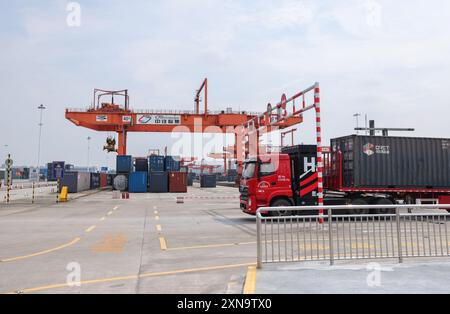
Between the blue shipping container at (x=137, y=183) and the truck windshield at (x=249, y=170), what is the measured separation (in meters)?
30.5

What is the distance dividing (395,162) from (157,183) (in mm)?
33302

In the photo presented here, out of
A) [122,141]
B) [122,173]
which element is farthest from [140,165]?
[122,141]

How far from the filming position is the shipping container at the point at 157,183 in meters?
45.2

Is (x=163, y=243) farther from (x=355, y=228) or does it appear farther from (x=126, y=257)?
(x=355, y=228)

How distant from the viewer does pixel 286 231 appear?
22.3 ft

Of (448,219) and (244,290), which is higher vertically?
(448,219)

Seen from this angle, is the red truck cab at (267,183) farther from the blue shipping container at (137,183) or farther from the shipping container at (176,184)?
the shipping container at (176,184)

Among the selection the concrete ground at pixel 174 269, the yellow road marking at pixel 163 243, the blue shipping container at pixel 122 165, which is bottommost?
the yellow road marking at pixel 163 243

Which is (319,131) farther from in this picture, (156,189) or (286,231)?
(156,189)

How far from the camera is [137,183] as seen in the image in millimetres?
43750

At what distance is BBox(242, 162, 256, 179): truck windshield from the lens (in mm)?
14608

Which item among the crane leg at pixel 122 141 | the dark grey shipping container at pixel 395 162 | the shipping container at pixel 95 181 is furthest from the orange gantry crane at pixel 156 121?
the dark grey shipping container at pixel 395 162
